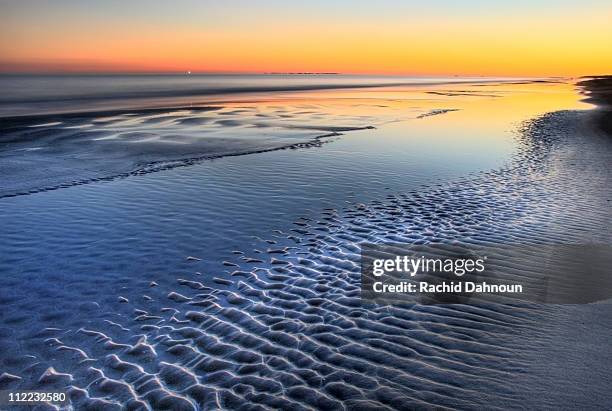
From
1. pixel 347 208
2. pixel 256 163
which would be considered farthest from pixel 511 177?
pixel 256 163

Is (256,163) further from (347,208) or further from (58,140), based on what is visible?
(58,140)

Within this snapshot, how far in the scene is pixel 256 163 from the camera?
58.3 feet

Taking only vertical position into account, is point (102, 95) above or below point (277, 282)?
above

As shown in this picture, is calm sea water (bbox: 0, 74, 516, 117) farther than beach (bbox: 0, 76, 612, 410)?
Yes

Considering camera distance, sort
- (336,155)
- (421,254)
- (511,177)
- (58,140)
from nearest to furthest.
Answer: (421,254) → (511,177) → (336,155) → (58,140)

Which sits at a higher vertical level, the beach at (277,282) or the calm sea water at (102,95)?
the calm sea water at (102,95)

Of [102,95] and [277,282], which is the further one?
[102,95]

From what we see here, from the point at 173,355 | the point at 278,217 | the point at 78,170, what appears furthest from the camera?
the point at 78,170

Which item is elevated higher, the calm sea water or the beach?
the calm sea water

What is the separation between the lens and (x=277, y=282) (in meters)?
7.85

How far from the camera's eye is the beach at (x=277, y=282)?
204 inches

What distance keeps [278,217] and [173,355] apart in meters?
5.85

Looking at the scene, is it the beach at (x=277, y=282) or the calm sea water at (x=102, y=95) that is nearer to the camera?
the beach at (x=277, y=282)

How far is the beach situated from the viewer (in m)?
5.18
